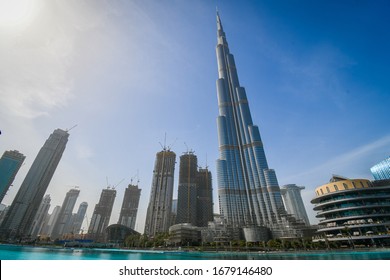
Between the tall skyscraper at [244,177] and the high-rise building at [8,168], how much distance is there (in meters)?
170

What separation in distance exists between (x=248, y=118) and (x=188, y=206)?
102283mm

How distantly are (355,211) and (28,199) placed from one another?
771 feet

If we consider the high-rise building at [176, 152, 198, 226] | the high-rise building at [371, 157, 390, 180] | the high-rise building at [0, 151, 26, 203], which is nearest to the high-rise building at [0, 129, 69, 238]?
the high-rise building at [0, 151, 26, 203]

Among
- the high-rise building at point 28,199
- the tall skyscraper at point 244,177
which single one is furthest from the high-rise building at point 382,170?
the high-rise building at point 28,199

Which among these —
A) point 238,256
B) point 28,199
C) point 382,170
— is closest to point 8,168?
point 28,199

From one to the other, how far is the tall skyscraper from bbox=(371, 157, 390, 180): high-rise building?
7484cm

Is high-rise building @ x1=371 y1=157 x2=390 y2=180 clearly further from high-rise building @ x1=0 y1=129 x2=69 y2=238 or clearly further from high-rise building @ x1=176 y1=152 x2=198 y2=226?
high-rise building @ x1=0 y1=129 x2=69 y2=238

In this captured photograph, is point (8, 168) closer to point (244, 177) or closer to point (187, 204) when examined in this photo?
point (187, 204)

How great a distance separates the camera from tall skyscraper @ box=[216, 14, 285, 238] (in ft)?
484

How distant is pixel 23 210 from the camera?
174 metres

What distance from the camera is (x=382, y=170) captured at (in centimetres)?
14588
